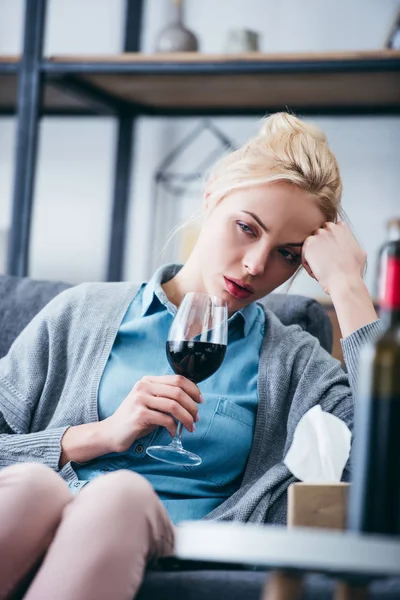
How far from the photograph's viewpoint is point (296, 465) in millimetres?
1004

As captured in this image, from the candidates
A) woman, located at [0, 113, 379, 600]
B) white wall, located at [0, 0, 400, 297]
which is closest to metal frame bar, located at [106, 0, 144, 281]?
white wall, located at [0, 0, 400, 297]

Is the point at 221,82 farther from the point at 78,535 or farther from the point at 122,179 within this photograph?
the point at 78,535

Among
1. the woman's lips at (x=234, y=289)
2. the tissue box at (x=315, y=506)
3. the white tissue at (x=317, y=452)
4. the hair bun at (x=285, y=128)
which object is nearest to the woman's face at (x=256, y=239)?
the woman's lips at (x=234, y=289)

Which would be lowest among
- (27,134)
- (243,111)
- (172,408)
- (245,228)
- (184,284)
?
(172,408)

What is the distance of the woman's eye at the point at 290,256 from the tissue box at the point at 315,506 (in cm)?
64

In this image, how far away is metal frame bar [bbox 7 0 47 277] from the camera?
2.58 metres

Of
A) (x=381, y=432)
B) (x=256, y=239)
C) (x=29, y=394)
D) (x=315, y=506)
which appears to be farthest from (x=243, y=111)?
(x=381, y=432)

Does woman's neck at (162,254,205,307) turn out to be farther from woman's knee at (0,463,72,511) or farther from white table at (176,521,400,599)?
white table at (176,521,400,599)

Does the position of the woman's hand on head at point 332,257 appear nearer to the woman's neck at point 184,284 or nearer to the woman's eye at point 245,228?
the woman's eye at point 245,228

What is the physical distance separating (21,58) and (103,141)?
0.60m

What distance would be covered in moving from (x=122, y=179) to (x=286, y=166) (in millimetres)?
1692

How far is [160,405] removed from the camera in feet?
3.97

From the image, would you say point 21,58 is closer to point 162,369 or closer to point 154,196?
point 154,196

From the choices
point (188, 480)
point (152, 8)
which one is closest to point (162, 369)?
point (188, 480)
